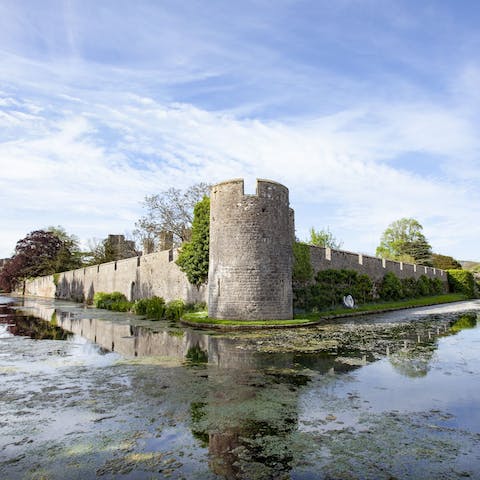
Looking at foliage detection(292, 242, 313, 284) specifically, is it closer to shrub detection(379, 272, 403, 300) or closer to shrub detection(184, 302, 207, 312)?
shrub detection(184, 302, 207, 312)

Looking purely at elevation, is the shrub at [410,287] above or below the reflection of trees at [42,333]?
above

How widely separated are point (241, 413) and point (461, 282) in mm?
43351

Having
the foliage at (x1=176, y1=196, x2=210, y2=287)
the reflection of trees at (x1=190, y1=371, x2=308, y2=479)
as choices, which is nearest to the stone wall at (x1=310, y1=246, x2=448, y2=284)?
the foliage at (x1=176, y1=196, x2=210, y2=287)

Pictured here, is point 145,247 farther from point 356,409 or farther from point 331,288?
point 356,409

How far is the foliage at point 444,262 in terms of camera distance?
55844mm

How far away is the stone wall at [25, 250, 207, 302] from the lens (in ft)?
67.6

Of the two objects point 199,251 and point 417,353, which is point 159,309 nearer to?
point 199,251

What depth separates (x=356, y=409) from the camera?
4668 millimetres

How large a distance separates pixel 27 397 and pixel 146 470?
116 inches

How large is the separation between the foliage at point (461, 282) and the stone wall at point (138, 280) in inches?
1290

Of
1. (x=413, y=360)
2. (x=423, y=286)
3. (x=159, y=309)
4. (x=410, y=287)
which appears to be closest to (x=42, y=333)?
(x=159, y=309)

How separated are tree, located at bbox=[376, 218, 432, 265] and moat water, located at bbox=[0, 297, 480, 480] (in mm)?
50258

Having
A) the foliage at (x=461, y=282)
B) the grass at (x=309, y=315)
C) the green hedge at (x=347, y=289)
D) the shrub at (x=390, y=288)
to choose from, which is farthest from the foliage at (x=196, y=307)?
the foliage at (x=461, y=282)

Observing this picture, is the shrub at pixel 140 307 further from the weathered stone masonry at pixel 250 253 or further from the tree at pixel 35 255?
the tree at pixel 35 255
